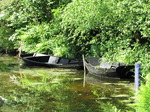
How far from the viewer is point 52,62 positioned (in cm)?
1609

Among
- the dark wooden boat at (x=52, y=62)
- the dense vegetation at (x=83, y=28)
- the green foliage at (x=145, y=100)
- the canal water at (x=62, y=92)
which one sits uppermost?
the dense vegetation at (x=83, y=28)

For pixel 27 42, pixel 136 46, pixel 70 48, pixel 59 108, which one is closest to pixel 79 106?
pixel 59 108

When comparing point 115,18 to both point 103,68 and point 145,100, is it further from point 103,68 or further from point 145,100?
point 145,100

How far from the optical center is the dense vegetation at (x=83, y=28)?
997 centimetres

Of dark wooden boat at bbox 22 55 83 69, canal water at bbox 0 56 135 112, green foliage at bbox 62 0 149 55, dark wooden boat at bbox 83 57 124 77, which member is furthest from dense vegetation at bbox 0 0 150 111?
canal water at bbox 0 56 135 112

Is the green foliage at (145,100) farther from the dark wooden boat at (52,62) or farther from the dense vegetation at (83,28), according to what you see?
the dark wooden boat at (52,62)

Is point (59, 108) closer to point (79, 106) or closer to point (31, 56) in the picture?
point (79, 106)

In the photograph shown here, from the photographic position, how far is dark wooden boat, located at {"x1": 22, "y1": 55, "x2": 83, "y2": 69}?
49.5ft

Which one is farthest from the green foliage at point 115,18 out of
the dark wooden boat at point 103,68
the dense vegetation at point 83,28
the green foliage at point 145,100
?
the green foliage at point 145,100

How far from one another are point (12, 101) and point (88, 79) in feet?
14.7

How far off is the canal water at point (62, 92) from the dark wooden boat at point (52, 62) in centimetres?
98

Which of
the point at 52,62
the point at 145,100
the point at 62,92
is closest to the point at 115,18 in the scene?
the point at 62,92

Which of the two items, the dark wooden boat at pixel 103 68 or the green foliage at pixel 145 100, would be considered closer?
the green foliage at pixel 145 100

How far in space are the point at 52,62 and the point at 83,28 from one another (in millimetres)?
4567
